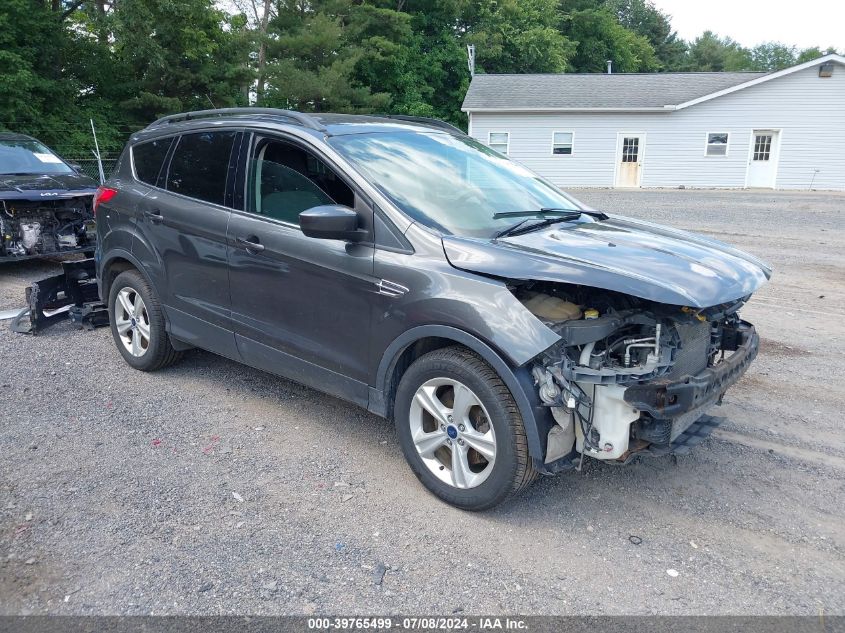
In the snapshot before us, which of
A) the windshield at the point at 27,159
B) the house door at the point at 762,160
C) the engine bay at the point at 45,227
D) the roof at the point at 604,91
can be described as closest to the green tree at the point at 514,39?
the roof at the point at 604,91

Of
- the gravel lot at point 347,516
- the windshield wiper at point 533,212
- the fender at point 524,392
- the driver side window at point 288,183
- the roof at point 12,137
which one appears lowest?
the gravel lot at point 347,516

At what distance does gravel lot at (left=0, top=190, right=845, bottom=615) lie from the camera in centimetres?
296

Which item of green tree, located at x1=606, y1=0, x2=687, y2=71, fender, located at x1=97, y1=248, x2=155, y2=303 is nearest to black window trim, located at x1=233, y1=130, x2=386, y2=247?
fender, located at x1=97, y1=248, x2=155, y2=303

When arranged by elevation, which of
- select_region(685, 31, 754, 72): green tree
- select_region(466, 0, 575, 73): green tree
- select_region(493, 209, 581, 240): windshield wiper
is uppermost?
select_region(685, 31, 754, 72): green tree

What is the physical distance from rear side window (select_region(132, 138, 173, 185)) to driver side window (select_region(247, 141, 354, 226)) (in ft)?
3.98

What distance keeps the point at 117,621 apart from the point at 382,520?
128cm


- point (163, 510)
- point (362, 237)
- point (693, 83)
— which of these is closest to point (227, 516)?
point (163, 510)

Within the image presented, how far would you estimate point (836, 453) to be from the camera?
13.8 feet

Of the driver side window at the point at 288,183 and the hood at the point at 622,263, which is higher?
the driver side window at the point at 288,183

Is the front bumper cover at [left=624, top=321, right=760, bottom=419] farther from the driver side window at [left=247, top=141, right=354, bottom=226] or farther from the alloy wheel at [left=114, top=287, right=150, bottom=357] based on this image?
the alloy wheel at [left=114, top=287, right=150, bottom=357]

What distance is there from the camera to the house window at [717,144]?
2700 centimetres

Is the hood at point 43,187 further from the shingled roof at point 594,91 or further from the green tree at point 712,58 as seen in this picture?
the green tree at point 712,58

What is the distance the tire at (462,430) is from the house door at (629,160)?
26.3 meters

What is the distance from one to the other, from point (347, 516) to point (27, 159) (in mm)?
8929
